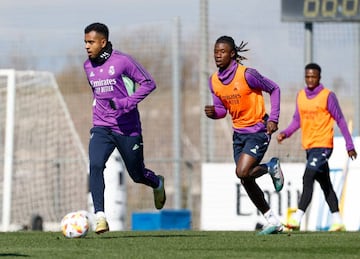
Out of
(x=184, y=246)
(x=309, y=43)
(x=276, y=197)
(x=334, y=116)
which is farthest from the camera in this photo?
(x=309, y=43)

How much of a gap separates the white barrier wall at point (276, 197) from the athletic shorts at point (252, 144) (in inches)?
212

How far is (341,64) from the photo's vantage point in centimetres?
2033

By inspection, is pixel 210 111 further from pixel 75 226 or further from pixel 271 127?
pixel 75 226

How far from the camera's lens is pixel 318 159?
15609mm

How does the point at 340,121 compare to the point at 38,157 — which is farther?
the point at 38,157

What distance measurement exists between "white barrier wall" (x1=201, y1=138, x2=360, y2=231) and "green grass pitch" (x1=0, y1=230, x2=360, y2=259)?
16.8 ft

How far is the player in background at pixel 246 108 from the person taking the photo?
13047 mm

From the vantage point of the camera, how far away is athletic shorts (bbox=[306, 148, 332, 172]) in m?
15.6

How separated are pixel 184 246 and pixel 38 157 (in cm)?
1114

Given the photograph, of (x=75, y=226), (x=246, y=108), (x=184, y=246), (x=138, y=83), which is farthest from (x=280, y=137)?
(x=184, y=246)

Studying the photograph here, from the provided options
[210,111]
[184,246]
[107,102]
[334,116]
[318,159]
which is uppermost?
[107,102]

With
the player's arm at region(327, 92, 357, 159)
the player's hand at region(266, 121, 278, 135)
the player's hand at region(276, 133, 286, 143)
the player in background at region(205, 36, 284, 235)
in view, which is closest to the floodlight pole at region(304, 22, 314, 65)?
the player's arm at region(327, 92, 357, 159)

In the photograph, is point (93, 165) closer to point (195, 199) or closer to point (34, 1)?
point (195, 199)

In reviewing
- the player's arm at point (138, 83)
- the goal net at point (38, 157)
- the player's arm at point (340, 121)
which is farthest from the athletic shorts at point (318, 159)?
the goal net at point (38, 157)
